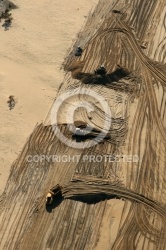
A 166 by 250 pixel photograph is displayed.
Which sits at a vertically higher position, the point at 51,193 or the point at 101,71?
the point at 101,71

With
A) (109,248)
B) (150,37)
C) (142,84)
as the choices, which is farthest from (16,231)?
(150,37)

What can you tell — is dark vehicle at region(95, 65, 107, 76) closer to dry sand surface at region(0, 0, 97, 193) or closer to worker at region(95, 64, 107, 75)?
worker at region(95, 64, 107, 75)

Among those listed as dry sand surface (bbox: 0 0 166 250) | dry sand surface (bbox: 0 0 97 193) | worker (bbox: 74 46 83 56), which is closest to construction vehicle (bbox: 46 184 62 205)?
dry sand surface (bbox: 0 0 166 250)

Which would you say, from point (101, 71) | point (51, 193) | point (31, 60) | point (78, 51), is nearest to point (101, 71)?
point (101, 71)

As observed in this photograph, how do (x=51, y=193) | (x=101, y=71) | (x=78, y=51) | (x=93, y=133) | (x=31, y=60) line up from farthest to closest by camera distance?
(x=78, y=51) → (x=31, y=60) → (x=101, y=71) → (x=93, y=133) → (x=51, y=193)

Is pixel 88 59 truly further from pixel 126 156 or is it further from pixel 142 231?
pixel 142 231

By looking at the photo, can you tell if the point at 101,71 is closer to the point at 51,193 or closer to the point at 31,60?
the point at 31,60

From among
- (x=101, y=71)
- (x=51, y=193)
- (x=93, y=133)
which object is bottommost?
(x=51, y=193)

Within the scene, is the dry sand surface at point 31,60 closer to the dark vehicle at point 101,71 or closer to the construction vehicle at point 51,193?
the dark vehicle at point 101,71

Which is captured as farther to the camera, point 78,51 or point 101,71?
point 78,51
